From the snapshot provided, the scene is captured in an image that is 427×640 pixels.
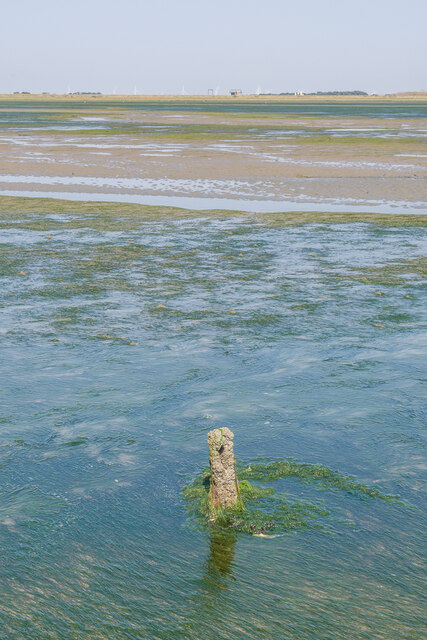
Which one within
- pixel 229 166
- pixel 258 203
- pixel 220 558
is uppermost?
pixel 229 166

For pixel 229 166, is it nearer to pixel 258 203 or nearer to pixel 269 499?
pixel 258 203

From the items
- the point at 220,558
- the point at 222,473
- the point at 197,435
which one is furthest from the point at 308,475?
the point at 220,558

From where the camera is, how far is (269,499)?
7.94m

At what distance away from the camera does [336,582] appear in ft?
21.7

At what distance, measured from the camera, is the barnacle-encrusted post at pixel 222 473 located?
24.2 ft

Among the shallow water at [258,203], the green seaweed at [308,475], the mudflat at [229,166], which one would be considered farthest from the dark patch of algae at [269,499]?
the mudflat at [229,166]

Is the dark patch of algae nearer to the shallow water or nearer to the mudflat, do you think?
the shallow water

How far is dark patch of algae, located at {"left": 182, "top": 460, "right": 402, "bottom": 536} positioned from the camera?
7.50 metres

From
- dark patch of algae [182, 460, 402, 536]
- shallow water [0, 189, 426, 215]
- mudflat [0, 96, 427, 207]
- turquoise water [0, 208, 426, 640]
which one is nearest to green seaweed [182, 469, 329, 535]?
dark patch of algae [182, 460, 402, 536]

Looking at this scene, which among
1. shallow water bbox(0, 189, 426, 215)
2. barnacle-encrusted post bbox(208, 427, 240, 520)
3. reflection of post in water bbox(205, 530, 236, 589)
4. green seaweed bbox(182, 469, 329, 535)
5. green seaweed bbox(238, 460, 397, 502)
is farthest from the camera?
shallow water bbox(0, 189, 426, 215)

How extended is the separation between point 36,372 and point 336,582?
6227mm

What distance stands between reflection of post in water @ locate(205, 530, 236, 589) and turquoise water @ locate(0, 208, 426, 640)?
0.02 m

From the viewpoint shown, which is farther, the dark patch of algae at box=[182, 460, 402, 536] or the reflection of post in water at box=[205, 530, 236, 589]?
the dark patch of algae at box=[182, 460, 402, 536]

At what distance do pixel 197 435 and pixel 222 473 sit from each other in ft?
6.30
